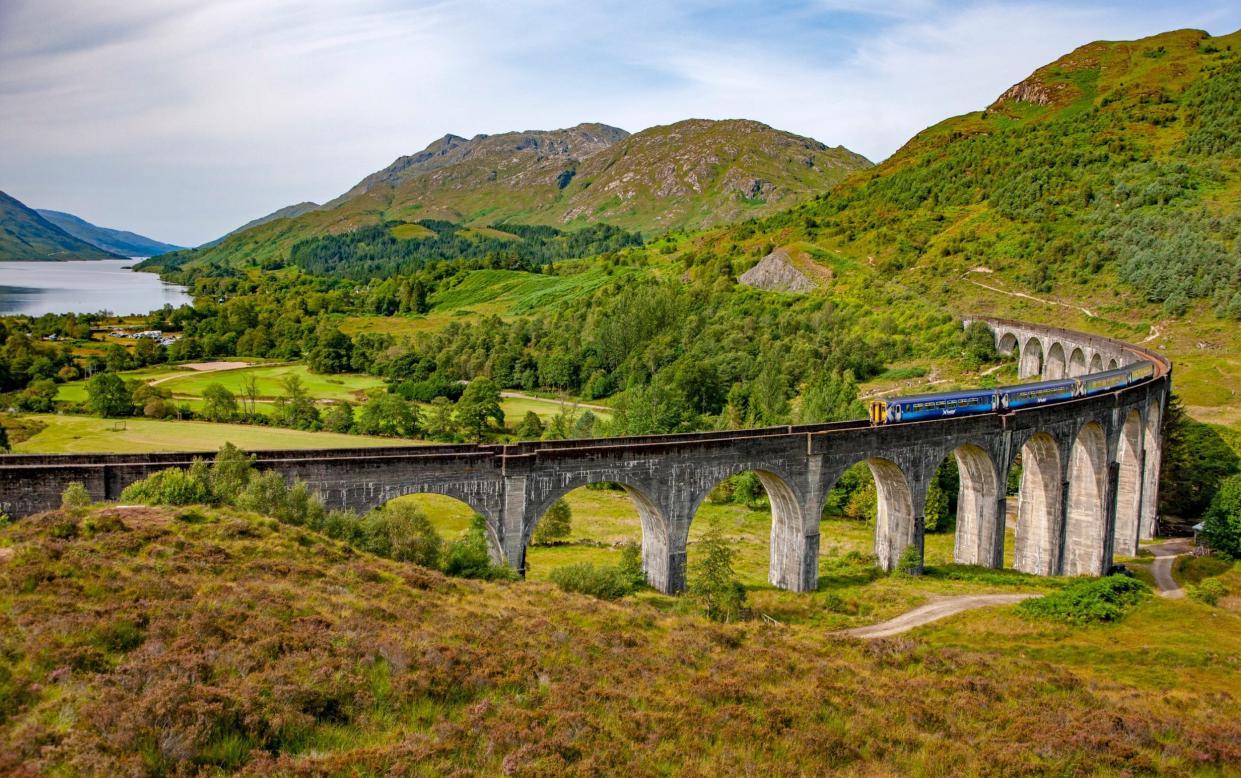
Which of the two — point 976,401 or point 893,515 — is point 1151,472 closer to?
point 976,401

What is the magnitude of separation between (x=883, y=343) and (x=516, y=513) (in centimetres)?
8235

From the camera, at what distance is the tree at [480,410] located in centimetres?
8681

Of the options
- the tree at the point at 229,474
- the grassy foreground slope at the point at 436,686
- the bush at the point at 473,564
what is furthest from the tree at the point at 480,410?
the grassy foreground slope at the point at 436,686

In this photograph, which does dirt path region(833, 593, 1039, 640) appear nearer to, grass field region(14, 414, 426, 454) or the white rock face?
grass field region(14, 414, 426, 454)

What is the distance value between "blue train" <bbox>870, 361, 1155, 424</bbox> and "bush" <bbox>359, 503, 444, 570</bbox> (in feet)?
85.3

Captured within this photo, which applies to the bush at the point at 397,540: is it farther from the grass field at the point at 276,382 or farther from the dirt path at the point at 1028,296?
the dirt path at the point at 1028,296

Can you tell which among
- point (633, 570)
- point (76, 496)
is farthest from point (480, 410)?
point (76, 496)

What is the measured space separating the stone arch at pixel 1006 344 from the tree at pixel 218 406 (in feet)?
312

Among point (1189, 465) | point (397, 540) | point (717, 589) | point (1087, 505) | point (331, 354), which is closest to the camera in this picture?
point (397, 540)

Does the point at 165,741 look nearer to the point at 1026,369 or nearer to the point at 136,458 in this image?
the point at 136,458

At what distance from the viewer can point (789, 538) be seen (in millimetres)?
43531

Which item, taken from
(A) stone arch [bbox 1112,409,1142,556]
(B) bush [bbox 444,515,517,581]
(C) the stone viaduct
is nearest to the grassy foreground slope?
(B) bush [bbox 444,515,517,581]

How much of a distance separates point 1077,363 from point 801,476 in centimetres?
6335

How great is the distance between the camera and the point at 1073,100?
18300cm
